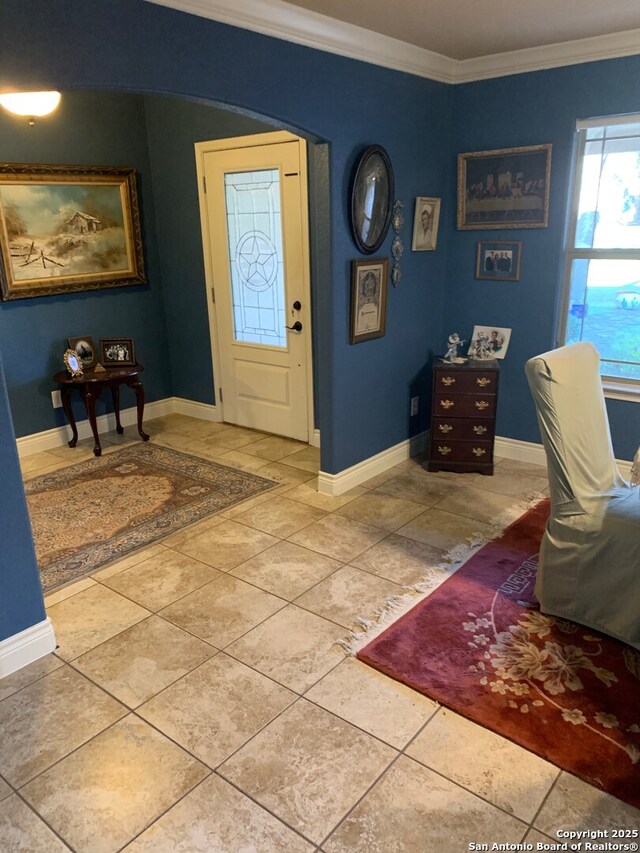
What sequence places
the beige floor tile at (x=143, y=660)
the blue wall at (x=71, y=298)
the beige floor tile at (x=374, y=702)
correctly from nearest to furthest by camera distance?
the beige floor tile at (x=374, y=702), the beige floor tile at (x=143, y=660), the blue wall at (x=71, y=298)

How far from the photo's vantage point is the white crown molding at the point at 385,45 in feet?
8.55

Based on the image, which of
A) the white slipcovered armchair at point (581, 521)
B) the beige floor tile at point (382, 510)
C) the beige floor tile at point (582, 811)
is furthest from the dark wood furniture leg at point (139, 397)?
the beige floor tile at point (582, 811)

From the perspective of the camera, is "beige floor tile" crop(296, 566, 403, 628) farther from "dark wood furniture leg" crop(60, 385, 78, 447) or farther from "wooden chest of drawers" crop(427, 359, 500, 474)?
"dark wood furniture leg" crop(60, 385, 78, 447)

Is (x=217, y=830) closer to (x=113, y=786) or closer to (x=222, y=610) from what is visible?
(x=113, y=786)

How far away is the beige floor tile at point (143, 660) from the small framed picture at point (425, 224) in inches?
107

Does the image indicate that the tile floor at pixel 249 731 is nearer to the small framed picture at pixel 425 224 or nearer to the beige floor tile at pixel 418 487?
the beige floor tile at pixel 418 487

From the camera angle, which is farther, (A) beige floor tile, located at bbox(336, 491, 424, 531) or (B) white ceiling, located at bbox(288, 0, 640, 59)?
(A) beige floor tile, located at bbox(336, 491, 424, 531)

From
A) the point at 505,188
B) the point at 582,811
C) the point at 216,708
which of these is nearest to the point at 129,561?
the point at 216,708

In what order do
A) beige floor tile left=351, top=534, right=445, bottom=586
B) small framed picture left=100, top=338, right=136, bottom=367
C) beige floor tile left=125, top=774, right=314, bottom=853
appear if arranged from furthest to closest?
small framed picture left=100, top=338, right=136, bottom=367, beige floor tile left=351, top=534, right=445, bottom=586, beige floor tile left=125, top=774, right=314, bottom=853

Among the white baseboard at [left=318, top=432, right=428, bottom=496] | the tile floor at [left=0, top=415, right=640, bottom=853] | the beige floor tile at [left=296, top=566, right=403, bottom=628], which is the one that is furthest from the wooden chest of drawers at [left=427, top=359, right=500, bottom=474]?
the beige floor tile at [left=296, top=566, right=403, bottom=628]

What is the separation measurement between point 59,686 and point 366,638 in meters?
1.14

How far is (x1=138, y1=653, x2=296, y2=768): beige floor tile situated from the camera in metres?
2.03

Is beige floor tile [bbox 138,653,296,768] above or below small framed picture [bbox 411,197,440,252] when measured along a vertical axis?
below

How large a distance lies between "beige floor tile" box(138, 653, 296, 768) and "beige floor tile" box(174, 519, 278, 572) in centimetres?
76
